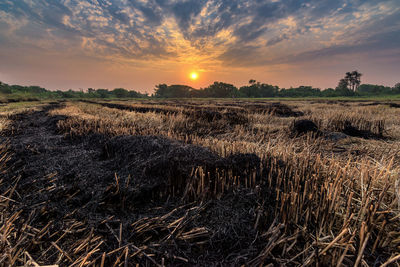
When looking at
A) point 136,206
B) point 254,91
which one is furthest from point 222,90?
point 136,206

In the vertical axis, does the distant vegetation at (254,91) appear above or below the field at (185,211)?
above

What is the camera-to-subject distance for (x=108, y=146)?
4.18 metres

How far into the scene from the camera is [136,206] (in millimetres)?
2383

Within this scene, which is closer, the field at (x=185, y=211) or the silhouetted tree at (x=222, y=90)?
the field at (x=185, y=211)

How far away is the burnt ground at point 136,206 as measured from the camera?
1.65 metres

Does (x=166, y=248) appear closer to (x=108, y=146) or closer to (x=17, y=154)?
(x=108, y=146)

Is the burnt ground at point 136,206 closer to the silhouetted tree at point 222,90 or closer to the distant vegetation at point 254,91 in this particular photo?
the distant vegetation at point 254,91

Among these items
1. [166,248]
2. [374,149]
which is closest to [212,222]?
[166,248]

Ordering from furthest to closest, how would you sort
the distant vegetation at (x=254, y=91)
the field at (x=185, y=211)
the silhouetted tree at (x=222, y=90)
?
the silhouetted tree at (x=222, y=90), the distant vegetation at (x=254, y=91), the field at (x=185, y=211)

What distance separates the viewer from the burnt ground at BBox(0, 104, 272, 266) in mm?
1646

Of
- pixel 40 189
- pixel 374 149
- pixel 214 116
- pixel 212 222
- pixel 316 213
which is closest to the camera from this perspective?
pixel 316 213

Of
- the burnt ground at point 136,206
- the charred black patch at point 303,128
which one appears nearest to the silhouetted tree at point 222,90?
the charred black patch at point 303,128

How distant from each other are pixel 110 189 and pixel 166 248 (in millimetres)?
1373

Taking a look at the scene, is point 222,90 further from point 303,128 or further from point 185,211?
point 185,211
